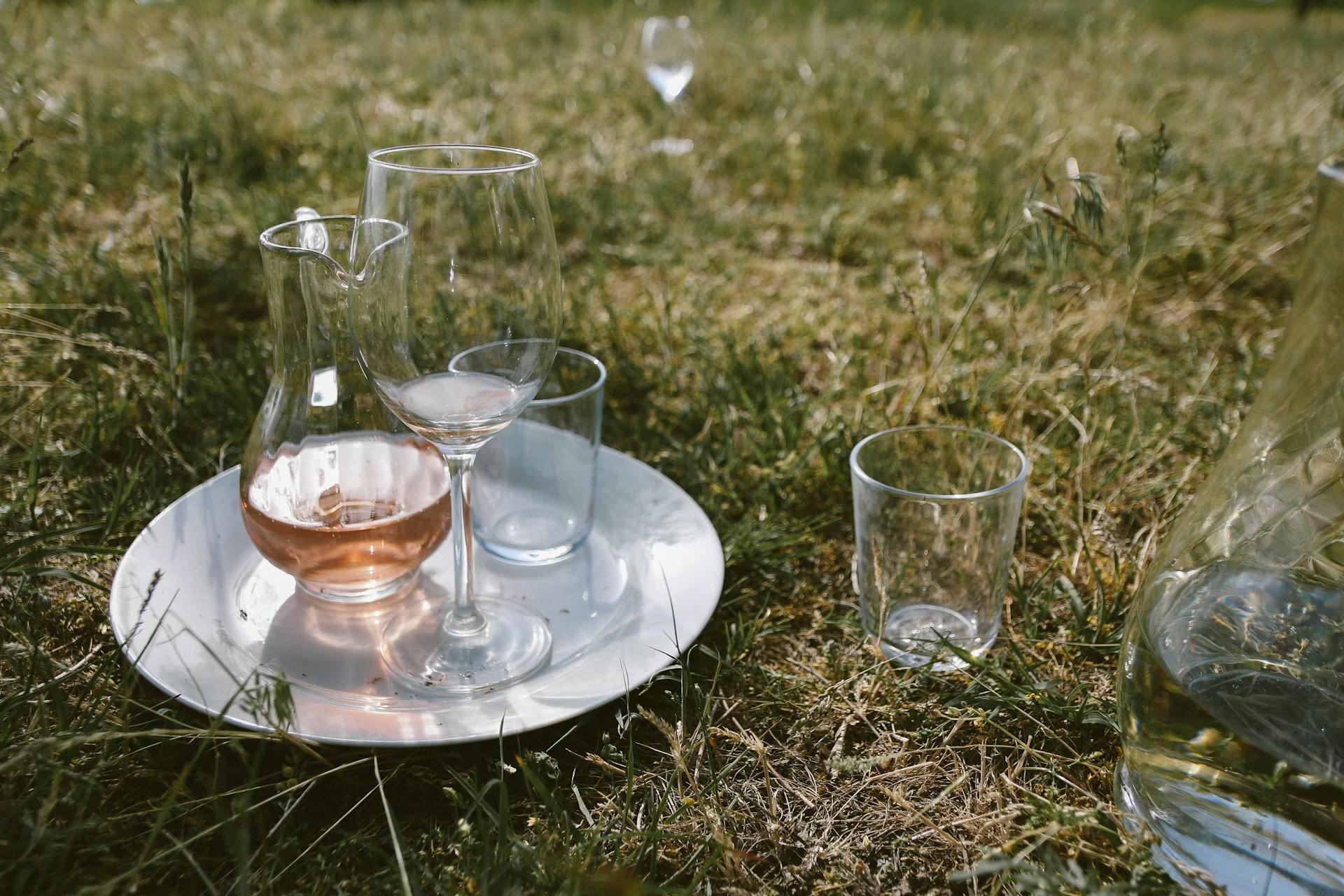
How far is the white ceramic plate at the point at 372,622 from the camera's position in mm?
1038

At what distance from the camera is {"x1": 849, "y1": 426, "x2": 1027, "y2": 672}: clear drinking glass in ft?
4.06

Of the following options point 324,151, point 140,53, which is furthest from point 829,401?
point 140,53

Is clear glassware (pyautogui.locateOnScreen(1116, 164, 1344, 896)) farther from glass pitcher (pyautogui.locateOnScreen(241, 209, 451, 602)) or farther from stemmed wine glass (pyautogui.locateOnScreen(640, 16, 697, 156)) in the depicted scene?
stemmed wine glass (pyautogui.locateOnScreen(640, 16, 697, 156))

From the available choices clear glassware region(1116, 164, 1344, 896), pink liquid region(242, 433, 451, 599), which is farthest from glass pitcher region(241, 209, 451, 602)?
clear glassware region(1116, 164, 1344, 896)

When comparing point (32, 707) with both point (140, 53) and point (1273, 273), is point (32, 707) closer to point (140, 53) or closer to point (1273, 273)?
point (1273, 273)

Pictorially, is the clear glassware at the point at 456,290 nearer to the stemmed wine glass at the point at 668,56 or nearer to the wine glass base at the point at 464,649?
the wine glass base at the point at 464,649

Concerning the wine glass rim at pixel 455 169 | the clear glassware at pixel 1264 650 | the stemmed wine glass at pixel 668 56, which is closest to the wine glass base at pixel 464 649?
the wine glass rim at pixel 455 169

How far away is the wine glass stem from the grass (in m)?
0.16

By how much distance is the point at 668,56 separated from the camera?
157 inches

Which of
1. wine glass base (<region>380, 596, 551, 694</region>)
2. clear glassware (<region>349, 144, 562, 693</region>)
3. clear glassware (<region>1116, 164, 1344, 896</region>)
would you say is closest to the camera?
clear glassware (<region>1116, 164, 1344, 896</region>)

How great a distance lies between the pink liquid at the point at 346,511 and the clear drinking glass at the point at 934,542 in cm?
57

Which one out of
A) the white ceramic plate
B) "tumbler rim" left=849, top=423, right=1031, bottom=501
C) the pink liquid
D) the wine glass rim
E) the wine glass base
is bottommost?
the wine glass base

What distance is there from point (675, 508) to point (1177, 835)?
78cm

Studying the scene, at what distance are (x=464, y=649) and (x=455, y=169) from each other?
572mm
